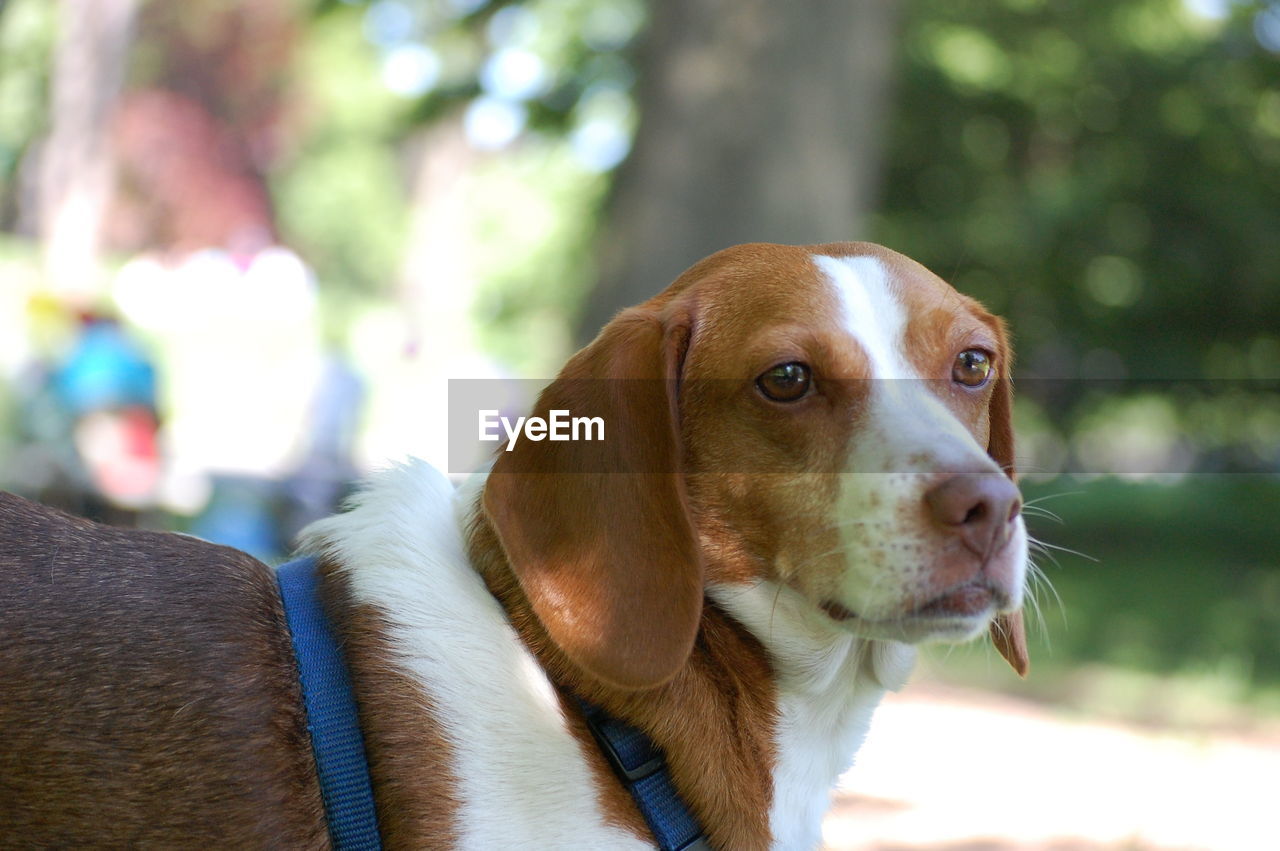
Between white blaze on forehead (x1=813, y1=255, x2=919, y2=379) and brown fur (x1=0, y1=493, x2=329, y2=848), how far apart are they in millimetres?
1243

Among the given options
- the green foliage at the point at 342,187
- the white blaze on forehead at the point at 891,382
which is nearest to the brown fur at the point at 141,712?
the white blaze on forehead at the point at 891,382

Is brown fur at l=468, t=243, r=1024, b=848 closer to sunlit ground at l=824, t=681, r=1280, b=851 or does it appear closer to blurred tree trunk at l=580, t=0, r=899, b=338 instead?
sunlit ground at l=824, t=681, r=1280, b=851

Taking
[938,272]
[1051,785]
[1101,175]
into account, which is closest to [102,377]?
[1051,785]

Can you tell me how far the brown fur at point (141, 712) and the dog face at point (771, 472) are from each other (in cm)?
51

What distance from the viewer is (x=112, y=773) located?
2.13 m

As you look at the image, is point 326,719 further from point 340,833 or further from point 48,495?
point 48,495

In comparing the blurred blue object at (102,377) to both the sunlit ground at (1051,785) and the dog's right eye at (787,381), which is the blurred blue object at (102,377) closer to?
the sunlit ground at (1051,785)

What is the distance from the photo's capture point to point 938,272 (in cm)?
1488

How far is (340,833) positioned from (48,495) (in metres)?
8.03

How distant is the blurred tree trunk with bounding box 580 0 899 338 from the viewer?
742cm

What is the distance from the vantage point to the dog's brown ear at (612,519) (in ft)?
7.59

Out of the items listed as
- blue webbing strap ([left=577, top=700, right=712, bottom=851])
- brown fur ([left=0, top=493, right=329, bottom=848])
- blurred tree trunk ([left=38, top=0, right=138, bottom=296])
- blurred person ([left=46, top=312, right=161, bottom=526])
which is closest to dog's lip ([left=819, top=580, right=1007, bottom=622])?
blue webbing strap ([left=577, top=700, right=712, bottom=851])

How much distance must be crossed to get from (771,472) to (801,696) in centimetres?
44

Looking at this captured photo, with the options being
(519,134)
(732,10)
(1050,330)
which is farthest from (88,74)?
(732,10)
